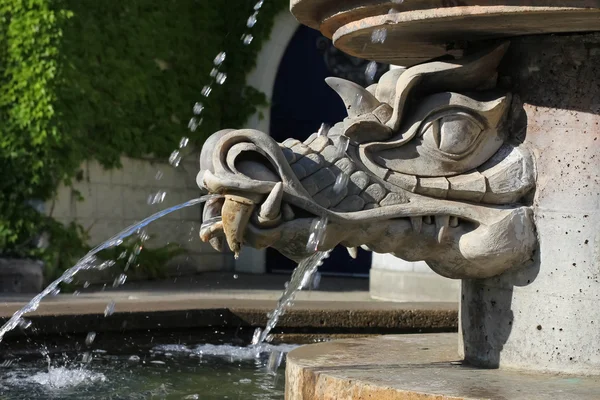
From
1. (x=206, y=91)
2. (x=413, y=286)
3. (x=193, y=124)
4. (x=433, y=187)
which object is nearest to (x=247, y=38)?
(x=206, y=91)

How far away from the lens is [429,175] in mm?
2732

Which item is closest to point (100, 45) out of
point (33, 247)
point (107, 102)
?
point (107, 102)

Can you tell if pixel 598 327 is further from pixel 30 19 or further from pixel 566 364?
pixel 30 19

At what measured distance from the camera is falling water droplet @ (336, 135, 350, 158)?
267 cm

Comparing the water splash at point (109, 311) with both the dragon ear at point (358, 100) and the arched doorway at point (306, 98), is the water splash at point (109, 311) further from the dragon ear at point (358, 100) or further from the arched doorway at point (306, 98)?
the arched doorway at point (306, 98)

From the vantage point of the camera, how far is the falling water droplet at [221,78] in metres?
11.0

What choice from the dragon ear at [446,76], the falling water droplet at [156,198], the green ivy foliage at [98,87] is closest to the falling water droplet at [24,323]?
the dragon ear at [446,76]

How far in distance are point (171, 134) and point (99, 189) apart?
1.06 metres

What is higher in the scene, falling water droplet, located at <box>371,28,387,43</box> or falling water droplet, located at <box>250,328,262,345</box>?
falling water droplet, located at <box>371,28,387,43</box>

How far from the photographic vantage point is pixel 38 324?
4.55m

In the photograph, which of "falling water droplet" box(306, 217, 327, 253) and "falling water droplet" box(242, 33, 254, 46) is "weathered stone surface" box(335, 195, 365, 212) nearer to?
"falling water droplet" box(306, 217, 327, 253)

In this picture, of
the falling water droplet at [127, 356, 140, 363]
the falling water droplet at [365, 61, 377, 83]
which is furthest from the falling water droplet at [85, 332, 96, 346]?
the falling water droplet at [365, 61, 377, 83]

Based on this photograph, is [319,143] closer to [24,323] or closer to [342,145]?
[342,145]

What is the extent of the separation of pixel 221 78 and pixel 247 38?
1.53 feet
